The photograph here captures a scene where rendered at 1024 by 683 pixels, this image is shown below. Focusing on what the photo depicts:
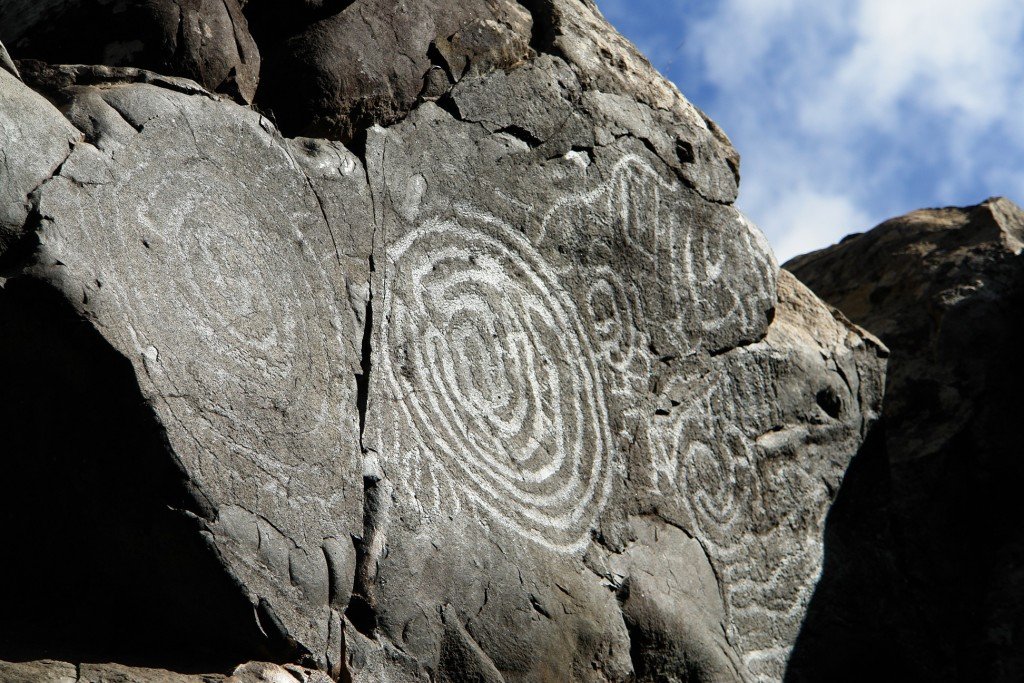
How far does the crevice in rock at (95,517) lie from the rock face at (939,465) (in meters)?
1.74

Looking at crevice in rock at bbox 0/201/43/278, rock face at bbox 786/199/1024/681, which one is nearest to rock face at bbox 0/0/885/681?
crevice in rock at bbox 0/201/43/278

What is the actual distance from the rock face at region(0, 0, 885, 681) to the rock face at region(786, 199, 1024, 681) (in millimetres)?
198

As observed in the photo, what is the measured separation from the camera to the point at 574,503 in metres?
2.73

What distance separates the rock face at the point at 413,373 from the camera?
201cm

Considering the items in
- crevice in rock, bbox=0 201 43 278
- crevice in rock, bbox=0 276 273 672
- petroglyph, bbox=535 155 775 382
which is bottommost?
crevice in rock, bbox=0 276 273 672

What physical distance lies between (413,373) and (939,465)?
229 centimetres

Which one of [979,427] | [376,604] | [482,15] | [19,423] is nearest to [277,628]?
[376,604]

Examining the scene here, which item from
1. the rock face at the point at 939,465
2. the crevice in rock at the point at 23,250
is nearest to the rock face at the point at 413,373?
the crevice in rock at the point at 23,250

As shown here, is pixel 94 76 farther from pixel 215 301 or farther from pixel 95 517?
pixel 95 517

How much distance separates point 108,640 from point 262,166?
36.5 inches

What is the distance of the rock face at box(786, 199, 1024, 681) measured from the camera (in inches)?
134

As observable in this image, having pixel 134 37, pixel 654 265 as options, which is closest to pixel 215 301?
pixel 134 37

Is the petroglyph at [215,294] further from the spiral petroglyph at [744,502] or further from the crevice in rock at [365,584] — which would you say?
the spiral petroglyph at [744,502]

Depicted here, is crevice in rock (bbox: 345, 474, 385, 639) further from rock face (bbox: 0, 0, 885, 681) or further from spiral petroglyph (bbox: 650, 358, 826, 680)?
spiral petroglyph (bbox: 650, 358, 826, 680)
